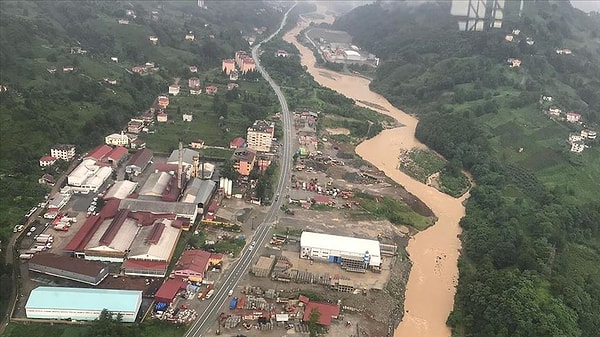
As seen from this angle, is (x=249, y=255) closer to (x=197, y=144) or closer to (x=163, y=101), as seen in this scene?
(x=197, y=144)

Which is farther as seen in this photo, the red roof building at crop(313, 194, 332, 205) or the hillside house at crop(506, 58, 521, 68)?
the hillside house at crop(506, 58, 521, 68)

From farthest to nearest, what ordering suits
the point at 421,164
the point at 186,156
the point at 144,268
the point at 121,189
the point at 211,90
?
the point at 211,90 < the point at 421,164 < the point at 186,156 < the point at 121,189 < the point at 144,268

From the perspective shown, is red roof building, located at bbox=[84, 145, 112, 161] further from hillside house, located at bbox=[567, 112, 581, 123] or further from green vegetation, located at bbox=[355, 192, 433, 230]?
hillside house, located at bbox=[567, 112, 581, 123]

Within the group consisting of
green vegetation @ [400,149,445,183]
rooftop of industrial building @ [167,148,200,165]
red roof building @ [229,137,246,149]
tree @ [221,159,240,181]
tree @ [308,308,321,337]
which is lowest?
green vegetation @ [400,149,445,183]

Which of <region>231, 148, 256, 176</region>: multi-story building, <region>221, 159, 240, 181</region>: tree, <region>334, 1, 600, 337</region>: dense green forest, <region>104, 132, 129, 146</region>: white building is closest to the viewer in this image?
<region>334, 1, 600, 337</region>: dense green forest

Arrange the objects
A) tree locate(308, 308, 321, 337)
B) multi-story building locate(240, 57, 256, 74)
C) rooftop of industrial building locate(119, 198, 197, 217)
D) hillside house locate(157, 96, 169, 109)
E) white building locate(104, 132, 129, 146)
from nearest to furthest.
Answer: tree locate(308, 308, 321, 337)
rooftop of industrial building locate(119, 198, 197, 217)
white building locate(104, 132, 129, 146)
hillside house locate(157, 96, 169, 109)
multi-story building locate(240, 57, 256, 74)

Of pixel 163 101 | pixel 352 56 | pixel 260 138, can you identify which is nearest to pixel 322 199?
pixel 260 138

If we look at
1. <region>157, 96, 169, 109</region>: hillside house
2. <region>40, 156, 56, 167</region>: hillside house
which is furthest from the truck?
<region>157, 96, 169, 109</region>: hillside house

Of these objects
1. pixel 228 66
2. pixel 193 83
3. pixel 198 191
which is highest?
pixel 198 191
